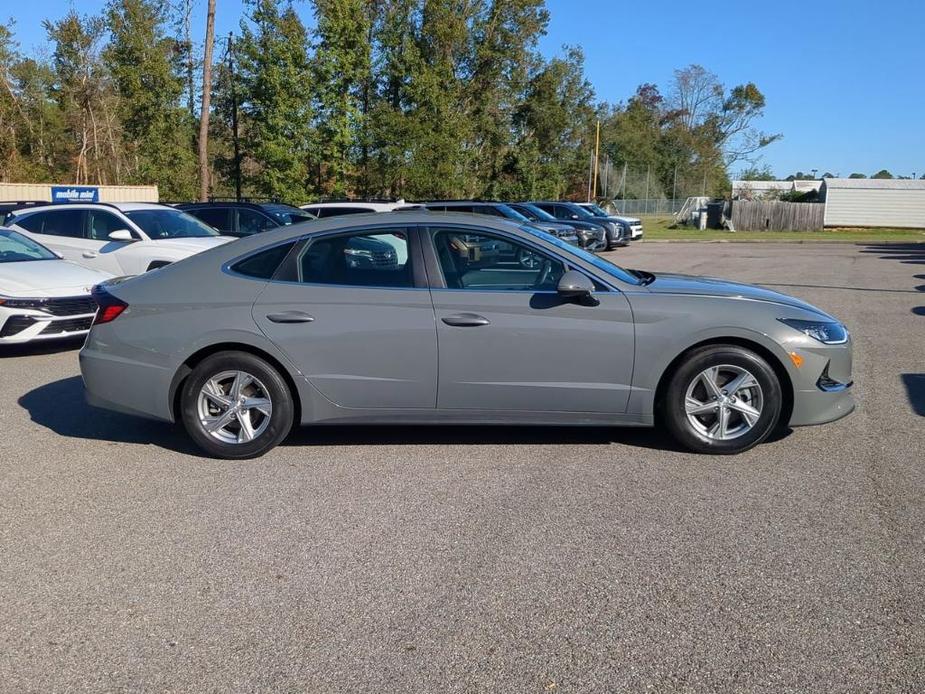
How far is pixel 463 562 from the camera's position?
13.5 feet

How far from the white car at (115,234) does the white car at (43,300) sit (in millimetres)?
1788

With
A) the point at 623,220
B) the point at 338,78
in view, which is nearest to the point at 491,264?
the point at 623,220

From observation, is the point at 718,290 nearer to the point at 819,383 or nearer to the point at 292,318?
the point at 819,383

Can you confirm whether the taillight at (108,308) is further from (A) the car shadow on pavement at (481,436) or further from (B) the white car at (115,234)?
(B) the white car at (115,234)

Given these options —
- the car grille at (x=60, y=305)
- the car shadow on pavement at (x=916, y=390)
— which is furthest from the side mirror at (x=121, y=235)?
the car shadow on pavement at (x=916, y=390)

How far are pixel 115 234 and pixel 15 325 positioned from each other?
2.92 meters

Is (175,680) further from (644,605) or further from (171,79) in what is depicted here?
(171,79)

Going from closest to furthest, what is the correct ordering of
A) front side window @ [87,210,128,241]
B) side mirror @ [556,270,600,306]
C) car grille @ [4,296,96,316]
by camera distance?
side mirror @ [556,270,600,306] < car grille @ [4,296,96,316] < front side window @ [87,210,128,241]

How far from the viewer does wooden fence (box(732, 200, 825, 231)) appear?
163 ft

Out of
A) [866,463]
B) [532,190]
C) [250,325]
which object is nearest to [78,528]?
[250,325]

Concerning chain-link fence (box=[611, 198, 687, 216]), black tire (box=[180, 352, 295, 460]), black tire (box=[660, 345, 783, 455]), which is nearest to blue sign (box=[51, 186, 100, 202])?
black tire (box=[180, 352, 295, 460])

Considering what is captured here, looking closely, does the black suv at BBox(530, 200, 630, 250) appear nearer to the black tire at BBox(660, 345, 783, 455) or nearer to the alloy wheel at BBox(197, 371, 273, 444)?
the black tire at BBox(660, 345, 783, 455)

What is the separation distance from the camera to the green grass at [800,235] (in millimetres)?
39812

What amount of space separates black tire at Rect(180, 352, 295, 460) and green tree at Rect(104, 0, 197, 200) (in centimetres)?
3344
